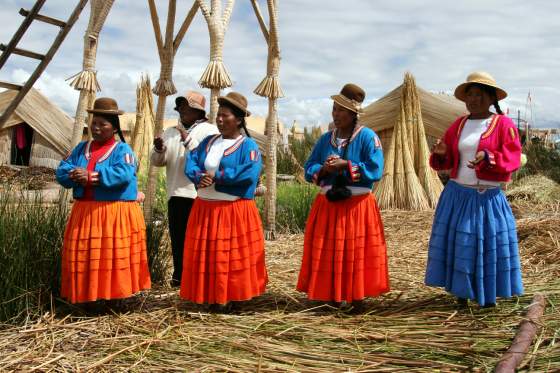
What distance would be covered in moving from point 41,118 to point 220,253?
12.1 meters

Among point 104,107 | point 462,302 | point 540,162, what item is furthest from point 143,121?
point 540,162

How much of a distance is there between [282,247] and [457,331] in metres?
3.25

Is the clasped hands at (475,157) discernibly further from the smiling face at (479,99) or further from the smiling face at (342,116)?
the smiling face at (342,116)

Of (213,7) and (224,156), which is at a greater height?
(213,7)

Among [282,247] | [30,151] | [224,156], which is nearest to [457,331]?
[224,156]

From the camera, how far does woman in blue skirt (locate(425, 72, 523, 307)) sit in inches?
142

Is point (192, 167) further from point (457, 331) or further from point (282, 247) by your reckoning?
point (282, 247)

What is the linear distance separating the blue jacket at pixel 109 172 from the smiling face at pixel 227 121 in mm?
638

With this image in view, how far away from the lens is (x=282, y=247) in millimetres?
6441

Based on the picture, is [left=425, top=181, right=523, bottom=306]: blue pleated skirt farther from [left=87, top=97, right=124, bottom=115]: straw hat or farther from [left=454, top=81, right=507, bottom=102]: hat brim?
[left=87, top=97, right=124, bottom=115]: straw hat

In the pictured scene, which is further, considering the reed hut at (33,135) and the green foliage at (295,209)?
the reed hut at (33,135)

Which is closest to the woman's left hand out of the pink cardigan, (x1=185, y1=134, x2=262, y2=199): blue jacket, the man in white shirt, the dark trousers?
(x1=185, y1=134, x2=262, y2=199): blue jacket

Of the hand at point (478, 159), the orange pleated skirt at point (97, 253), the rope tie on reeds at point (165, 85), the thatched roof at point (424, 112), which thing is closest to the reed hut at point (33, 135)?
the thatched roof at point (424, 112)

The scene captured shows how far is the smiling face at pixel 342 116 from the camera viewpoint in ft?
12.3
